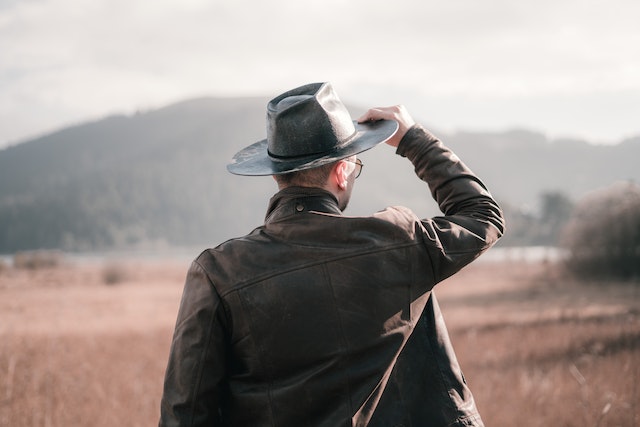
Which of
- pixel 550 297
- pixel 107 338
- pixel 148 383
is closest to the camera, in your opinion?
pixel 148 383

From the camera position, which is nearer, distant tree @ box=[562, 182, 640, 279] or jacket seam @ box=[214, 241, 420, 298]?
jacket seam @ box=[214, 241, 420, 298]

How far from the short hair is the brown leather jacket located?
0.11ft

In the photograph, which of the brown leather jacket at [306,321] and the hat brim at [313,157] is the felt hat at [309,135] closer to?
the hat brim at [313,157]

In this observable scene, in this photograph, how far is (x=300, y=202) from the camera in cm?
181

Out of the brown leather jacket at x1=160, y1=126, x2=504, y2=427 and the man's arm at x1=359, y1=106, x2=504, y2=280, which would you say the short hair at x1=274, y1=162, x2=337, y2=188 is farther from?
the man's arm at x1=359, y1=106, x2=504, y2=280

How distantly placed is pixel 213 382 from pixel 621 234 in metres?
37.7

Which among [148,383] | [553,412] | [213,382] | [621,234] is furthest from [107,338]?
[621,234]

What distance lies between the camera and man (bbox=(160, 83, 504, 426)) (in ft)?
5.58

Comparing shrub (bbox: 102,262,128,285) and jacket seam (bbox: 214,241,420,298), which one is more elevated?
jacket seam (bbox: 214,241,420,298)

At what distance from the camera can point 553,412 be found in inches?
230

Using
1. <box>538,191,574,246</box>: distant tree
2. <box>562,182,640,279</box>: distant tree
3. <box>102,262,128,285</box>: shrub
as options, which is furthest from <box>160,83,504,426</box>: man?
<box>538,191,574,246</box>: distant tree

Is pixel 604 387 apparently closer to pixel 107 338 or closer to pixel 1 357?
pixel 1 357

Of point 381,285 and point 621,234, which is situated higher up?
point 381,285

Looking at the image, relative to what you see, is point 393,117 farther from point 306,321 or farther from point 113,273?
point 113,273
